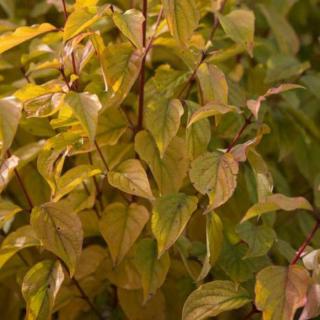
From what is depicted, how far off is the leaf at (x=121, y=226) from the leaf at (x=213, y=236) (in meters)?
0.14

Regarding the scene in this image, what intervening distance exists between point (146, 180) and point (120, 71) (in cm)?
19

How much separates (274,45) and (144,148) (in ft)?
2.84

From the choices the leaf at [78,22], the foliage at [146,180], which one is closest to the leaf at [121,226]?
the foliage at [146,180]

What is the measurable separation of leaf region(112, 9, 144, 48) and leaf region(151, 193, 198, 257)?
26 centimetres

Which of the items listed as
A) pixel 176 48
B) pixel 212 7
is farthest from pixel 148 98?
pixel 212 7

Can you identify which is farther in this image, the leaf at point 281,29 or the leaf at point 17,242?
the leaf at point 281,29

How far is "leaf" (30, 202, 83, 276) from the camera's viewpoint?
4.21 feet

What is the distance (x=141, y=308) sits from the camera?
60.9 inches

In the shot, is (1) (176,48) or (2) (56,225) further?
(1) (176,48)

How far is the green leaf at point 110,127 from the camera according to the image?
4.76ft

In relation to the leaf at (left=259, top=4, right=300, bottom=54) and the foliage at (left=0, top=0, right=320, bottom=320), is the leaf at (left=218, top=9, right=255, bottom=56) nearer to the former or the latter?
the foliage at (left=0, top=0, right=320, bottom=320)

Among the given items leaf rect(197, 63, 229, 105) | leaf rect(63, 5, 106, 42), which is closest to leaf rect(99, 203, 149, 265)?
leaf rect(197, 63, 229, 105)

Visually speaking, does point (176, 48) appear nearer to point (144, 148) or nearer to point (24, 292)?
point (144, 148)

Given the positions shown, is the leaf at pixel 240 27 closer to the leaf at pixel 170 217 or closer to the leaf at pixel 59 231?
the leaf at pixel 170 217
